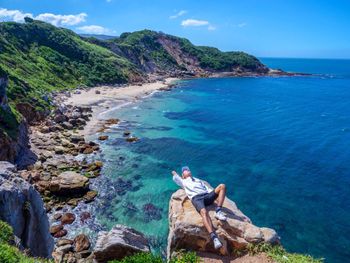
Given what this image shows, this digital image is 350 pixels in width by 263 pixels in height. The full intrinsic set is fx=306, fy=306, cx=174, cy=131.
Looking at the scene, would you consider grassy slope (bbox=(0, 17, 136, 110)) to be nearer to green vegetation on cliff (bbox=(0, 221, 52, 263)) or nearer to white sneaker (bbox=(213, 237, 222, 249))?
green vegetation on cliff (bbox=(0, 221, 52, 263))

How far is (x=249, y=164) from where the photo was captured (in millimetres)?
41688

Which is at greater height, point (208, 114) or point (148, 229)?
point (208, 114)

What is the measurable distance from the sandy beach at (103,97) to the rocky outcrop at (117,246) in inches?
1424

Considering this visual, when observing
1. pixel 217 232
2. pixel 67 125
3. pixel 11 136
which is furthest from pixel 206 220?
pixel 67 125

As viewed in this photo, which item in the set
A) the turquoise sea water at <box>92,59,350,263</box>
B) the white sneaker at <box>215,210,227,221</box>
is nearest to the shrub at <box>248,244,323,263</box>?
the white sneaker at <box>215,210,227,221</box>

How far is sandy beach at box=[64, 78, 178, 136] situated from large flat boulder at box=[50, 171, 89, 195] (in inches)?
786

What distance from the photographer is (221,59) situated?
554 ft

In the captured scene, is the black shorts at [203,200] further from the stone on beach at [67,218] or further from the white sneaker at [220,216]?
the stone on beach at [67,218]

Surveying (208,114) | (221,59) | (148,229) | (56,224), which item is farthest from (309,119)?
(221,59)

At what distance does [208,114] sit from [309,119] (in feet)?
75.0

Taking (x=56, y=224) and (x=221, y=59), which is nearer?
(x=56, y=224)

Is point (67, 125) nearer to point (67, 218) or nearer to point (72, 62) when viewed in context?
point (67, 218)

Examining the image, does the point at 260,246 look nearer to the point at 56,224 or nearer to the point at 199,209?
the point at 199,209

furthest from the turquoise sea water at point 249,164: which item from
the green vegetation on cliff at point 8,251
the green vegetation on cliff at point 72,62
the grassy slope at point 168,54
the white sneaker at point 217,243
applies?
the grassy slope at point 168,54
